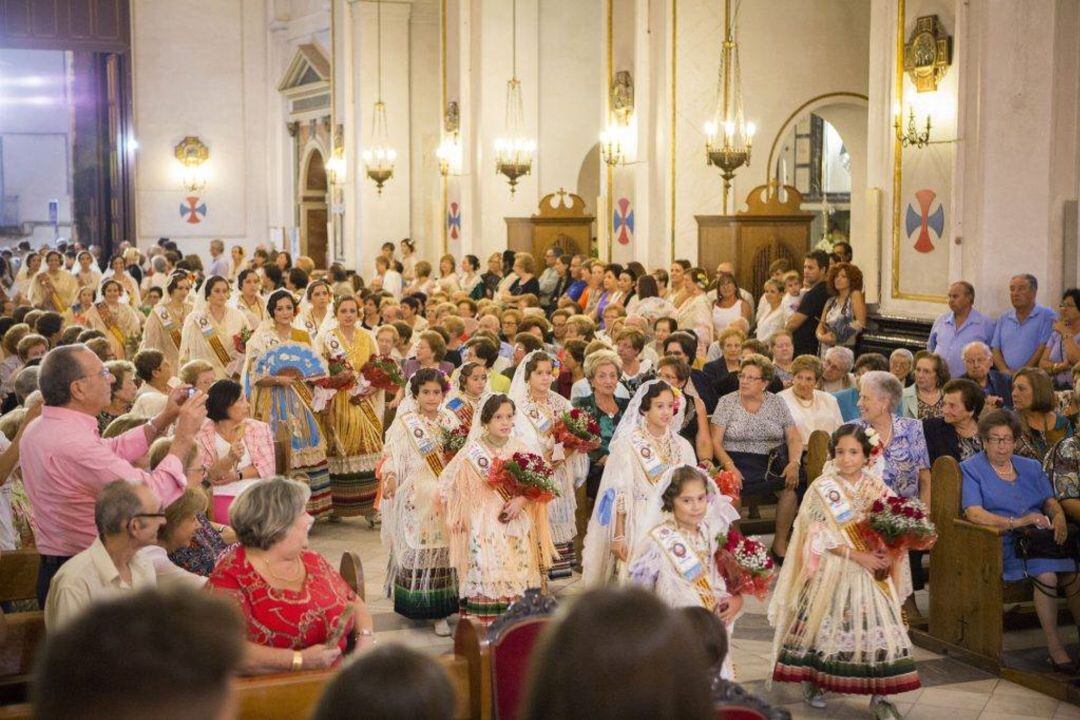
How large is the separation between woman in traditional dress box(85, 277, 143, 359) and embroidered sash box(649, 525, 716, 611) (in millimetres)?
9110

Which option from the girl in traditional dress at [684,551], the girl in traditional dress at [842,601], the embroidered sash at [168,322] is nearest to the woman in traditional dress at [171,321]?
the embroidered sash at [168,322]

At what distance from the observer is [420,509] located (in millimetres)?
8242

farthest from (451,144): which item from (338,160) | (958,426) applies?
(958,426)

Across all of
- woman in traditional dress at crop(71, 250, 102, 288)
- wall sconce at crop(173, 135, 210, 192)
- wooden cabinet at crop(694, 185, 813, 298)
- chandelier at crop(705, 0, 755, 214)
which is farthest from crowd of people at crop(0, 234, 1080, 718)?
wall sconce at crop(173, 135, 210, 192)

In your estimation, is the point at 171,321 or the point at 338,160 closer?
the point at 171,321

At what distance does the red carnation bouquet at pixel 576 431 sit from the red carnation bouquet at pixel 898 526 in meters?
2.32

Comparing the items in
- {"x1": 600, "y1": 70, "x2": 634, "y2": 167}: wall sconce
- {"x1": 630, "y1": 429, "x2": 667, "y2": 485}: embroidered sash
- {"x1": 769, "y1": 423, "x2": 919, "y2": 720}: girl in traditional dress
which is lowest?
{"x1": 769, "y1": 423, "x2": 919, "y2": 720}: girl in traditional dress

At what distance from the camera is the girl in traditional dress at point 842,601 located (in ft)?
21.7

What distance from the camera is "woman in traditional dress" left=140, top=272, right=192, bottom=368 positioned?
13.1m

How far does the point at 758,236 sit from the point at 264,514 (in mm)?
12543

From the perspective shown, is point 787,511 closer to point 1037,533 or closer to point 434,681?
point 1037,533

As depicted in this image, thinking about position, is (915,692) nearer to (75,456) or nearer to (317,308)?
(75,456)

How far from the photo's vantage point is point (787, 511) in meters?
9.59

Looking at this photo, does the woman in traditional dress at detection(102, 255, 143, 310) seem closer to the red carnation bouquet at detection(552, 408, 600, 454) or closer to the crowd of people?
the crowd of people
